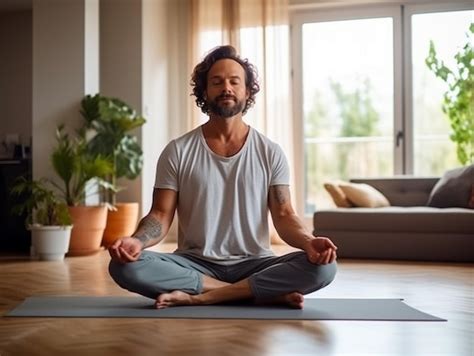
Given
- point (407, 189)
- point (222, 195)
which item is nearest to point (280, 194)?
point (222, 195)

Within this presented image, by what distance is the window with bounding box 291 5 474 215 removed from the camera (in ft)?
19.8

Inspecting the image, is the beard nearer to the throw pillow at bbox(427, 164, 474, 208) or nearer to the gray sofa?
the gray sofa

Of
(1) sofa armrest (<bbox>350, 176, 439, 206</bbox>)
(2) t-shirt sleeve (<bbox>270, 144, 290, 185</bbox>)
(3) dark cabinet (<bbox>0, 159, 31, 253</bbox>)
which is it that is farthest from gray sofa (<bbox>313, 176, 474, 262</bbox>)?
(3) dark cabinet (<bbox>0, 159, 31, 253</bbox>)

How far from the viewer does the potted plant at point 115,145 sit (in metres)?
5.21

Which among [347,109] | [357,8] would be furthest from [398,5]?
[347,109]

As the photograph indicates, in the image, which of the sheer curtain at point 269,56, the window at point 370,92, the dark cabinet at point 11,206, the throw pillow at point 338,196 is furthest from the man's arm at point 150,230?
the window at point 370,92

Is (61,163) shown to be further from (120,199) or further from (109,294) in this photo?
(109,294)

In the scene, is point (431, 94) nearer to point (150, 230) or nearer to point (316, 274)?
point (316, 274)

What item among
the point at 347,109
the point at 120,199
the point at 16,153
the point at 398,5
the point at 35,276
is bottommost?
the point at 35,276

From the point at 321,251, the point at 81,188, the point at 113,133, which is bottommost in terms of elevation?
the point at 321,251

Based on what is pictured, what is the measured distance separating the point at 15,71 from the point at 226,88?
4755 millimetres

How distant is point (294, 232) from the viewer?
2438 millimetres

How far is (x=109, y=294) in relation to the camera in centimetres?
297

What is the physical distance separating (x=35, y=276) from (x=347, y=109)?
378 cm
